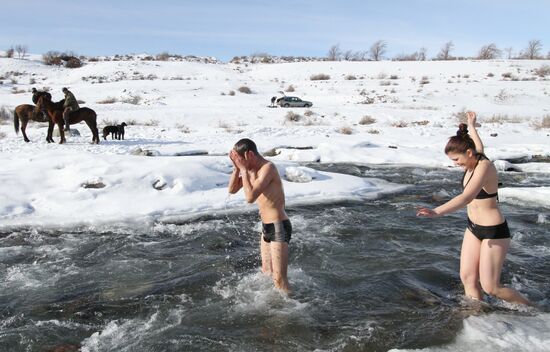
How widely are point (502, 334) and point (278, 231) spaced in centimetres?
235

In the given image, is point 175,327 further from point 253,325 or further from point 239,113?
point 239,113

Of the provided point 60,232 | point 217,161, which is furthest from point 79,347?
point 217,161

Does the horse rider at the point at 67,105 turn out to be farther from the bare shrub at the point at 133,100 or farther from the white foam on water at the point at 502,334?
the white foam on water at the point at 502,334

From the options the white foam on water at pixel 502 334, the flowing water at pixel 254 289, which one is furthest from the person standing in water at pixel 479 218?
the flowing water at pixel 254 289

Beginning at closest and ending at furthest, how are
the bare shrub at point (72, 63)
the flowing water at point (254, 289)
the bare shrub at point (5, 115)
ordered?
1. the flowing water at point (254, 289)
2. the bare shrub at point (5, 115)
3. the bare shrub at point (72, 63)

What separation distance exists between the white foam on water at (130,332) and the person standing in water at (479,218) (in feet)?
8.90

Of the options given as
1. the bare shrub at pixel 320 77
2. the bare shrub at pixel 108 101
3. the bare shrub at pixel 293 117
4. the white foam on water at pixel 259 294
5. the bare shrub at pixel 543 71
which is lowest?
the white foam on water at pixel 259 294

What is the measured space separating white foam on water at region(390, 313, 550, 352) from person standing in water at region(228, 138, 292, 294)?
154cm

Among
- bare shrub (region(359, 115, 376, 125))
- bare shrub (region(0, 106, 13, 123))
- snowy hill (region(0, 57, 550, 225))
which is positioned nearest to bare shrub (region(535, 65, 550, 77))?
snowy hill (region(0, 57, 550, 225))

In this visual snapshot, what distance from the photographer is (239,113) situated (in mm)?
25125

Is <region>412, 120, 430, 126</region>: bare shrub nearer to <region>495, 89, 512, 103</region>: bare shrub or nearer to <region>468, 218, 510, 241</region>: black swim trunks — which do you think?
<region>495, 89, 512, 103</region>: bare shrub

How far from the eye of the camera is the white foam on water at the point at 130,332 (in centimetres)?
447

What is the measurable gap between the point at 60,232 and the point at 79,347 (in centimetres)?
365

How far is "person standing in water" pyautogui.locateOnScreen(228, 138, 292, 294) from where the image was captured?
16.2ft
